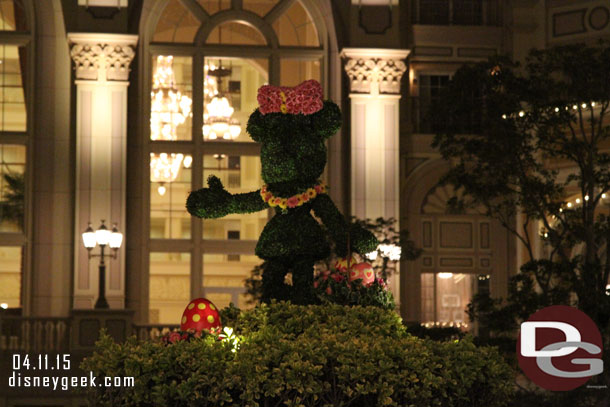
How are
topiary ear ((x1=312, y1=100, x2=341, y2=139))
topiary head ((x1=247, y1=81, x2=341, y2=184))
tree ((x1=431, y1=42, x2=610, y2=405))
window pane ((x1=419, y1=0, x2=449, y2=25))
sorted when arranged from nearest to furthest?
topiary head ((x1=247, y1=81, x2=341, y2=184)) → topiary ear ((x1=312, y1=100, x2=341, y2=139)) → tree ((x1=431, y1=42, x2=610, y2=405)) → window pane ((x1=419, y1=0, x2=449, y2=25))

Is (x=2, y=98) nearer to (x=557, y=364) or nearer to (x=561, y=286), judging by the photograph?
Result: (x=561, y=286)

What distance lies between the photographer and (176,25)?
30359mm

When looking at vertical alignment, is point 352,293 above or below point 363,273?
below

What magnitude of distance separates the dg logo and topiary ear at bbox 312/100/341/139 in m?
3.47

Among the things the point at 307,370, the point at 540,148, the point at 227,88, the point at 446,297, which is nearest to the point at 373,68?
the point at 227,88

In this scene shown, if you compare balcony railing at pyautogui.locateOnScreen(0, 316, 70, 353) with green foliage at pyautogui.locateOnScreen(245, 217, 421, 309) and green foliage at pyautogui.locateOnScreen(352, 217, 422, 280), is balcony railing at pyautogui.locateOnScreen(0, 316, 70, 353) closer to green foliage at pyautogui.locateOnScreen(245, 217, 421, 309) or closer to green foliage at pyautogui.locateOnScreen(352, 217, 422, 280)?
green foliage at pyautogui.locateOnScreen(245, 217, 421, 309)

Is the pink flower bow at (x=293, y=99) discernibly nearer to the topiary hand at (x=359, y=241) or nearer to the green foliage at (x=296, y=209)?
the green foliage at (x=296, y=209)

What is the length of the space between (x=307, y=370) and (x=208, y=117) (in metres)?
20.2

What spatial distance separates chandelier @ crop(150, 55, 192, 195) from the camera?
2998 cm

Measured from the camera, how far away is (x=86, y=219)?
94.2 feet

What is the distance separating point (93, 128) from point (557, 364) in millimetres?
16474

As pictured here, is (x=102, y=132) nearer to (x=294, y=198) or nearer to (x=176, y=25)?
(x=176, y=25)

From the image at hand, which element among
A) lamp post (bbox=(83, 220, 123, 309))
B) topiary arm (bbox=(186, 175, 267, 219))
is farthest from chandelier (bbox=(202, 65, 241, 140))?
topiary arm (bbox=(186, 175, 267, 219))

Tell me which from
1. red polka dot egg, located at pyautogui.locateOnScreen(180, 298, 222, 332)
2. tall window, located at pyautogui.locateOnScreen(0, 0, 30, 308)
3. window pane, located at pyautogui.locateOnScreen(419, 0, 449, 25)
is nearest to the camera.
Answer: red polka dot egg, located at pyautogui.locateOnScreen(180, 298, 222, 332)
